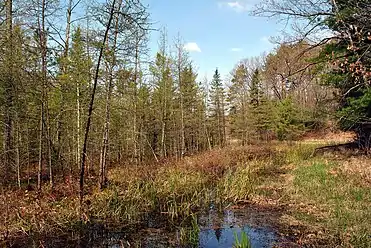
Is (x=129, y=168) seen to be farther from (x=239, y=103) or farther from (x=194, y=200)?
(x=239, y=103)

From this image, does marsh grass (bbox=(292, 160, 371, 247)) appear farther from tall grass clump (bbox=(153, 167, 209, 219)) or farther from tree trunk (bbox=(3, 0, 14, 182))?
tree trunk (bbox=(3, 0, 14, 182))

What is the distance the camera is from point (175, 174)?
1132cm

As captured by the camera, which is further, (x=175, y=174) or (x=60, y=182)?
(x=175, y=174)

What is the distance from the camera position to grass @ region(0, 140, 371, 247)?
6129 millimetres

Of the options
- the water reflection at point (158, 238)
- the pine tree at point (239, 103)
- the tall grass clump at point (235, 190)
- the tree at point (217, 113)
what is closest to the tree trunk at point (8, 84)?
the water reflection at point (158, 238)

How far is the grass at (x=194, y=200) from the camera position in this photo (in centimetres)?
613

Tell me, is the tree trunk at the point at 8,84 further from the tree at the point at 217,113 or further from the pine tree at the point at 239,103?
the tree at the point at 217,113

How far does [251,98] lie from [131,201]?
27155 mm

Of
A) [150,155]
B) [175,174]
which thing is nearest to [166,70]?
[150,155]

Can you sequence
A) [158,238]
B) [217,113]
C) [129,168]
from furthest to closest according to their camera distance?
[217,113] < [129,168] < [158,238]

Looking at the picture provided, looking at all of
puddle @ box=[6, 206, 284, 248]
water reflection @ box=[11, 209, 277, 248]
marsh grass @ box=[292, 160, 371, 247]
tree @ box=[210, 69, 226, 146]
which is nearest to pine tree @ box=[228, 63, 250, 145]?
tree @ box=[210, 69, 226, 146]

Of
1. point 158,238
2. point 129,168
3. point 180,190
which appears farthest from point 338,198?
point 129,168

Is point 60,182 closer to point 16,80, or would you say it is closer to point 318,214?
point 16,80

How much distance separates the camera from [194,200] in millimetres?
9000
